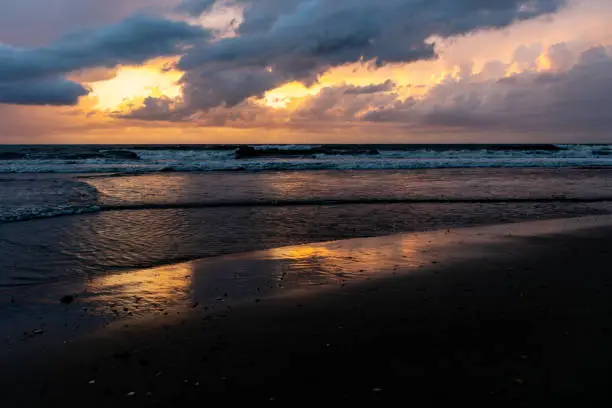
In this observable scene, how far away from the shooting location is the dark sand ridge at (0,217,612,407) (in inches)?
158

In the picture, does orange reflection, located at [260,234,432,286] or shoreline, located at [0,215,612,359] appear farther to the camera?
orange reflection, located at [260,234,432,286]

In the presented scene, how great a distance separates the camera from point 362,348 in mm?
4820

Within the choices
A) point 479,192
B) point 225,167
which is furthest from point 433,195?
point 225,167

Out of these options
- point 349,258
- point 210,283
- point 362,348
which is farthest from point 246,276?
point 362,348

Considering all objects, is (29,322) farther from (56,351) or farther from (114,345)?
(114,345)

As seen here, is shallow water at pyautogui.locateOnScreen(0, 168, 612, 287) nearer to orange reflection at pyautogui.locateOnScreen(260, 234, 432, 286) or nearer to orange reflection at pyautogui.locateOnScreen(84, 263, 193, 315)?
orange reflection at pyautogui.locateOnScreen(84, 263, 193, 315)

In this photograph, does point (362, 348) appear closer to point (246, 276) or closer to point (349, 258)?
point (246, 276)

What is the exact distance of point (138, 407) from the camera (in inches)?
150

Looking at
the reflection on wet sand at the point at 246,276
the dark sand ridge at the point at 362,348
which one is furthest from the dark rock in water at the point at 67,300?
the dark sand ridge at the point at 362,348

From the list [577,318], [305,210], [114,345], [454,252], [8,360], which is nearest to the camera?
[8,360]

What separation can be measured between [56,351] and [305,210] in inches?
441

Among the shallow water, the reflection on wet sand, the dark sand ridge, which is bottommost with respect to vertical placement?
the dark sand ridge

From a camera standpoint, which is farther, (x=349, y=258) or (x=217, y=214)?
(x=217, y=214)

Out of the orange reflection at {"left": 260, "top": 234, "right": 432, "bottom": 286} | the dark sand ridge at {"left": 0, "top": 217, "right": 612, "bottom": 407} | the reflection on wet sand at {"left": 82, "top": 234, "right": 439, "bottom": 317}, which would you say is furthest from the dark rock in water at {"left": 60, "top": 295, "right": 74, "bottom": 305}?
the orange reflection at {"left": 260, "top": 234, "right": 432, "bottom": 286}
